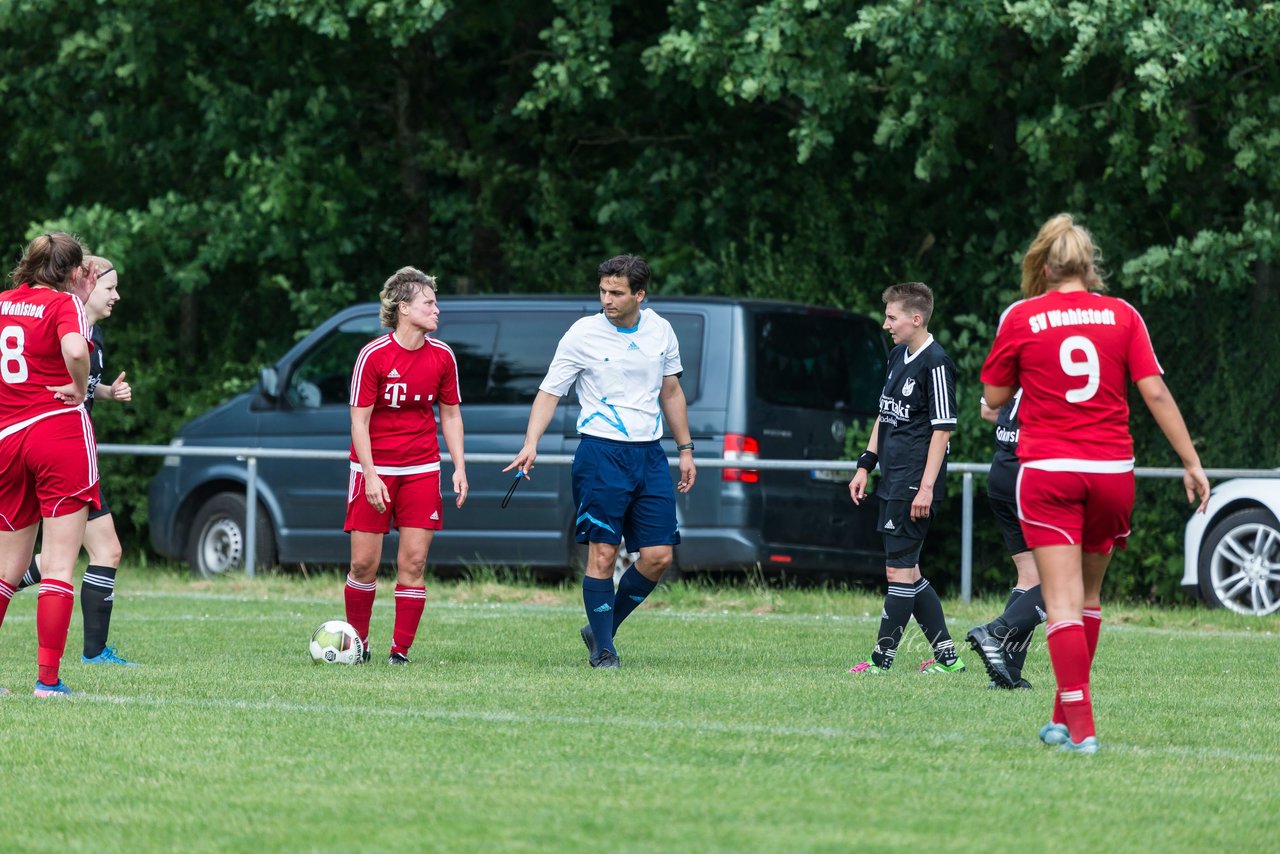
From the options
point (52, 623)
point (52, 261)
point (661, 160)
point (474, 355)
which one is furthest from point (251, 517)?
point (52, 261)

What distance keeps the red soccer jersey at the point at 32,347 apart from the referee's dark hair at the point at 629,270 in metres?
2.55

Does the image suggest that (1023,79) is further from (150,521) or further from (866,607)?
(150,521)

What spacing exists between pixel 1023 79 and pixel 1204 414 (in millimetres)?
2870

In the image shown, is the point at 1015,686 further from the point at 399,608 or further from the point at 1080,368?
the point at 399,608

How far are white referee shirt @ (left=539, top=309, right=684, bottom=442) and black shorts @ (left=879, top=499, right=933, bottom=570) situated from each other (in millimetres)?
1161

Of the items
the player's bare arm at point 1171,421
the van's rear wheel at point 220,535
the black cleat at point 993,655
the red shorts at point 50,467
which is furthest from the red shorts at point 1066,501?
the van's rear wheel at point 220,535

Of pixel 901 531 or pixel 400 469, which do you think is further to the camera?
pixel 400 469

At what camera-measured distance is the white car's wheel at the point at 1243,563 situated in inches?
531

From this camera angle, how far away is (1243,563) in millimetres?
13680

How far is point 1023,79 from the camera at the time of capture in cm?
1560

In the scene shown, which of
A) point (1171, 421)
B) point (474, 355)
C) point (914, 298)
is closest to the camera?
point (1171, 421)

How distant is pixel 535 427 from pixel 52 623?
2.52 meters

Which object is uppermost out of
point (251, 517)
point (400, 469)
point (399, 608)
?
point (400, 469)

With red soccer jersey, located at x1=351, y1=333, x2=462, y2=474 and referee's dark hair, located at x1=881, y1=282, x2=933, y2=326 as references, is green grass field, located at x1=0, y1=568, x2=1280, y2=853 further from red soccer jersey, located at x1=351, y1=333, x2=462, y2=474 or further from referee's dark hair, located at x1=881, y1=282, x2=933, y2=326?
referee's dark hair, located at x1=881, y1=282, x2=933, y2=326
